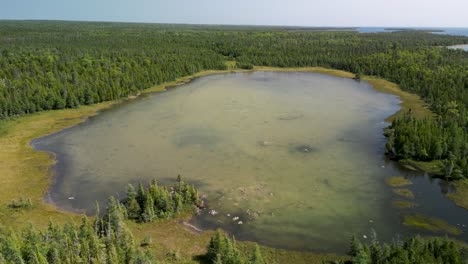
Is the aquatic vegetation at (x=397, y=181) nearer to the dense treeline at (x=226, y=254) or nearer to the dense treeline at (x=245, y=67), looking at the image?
the dense treeline at (x=245, y=67)

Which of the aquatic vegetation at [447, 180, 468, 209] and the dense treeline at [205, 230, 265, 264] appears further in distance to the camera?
the aquatic vegetation at [447, 180, 468, 209]

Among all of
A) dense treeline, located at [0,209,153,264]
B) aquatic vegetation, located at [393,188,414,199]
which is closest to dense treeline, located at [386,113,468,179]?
aquatic vegetation, located at [393,188,414,199]

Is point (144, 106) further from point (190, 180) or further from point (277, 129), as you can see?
point (190, 180)

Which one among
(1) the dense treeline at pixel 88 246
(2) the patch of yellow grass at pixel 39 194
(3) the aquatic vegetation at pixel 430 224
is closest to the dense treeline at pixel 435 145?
(3) the aquatic vegetation at pixel 430 224

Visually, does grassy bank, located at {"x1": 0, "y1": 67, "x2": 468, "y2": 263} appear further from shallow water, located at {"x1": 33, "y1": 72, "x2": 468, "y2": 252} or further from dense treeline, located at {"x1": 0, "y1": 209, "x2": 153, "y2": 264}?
dense treeline, located at {"x1": 0, "y1": 209, "x2": 153, "y2": 264}

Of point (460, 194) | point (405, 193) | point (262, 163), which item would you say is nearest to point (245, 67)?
point (262, 163)
